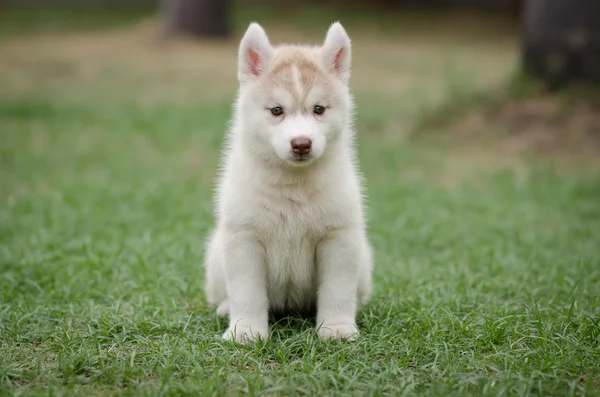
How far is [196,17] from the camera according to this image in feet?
45.5

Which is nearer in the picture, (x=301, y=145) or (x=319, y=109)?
(x=301, y=145)

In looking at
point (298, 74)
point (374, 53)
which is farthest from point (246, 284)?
point (374, 53)

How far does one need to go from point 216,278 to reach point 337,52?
1.49 meters

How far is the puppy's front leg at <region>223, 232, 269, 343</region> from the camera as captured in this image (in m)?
3.70

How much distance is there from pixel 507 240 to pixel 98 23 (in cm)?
1324

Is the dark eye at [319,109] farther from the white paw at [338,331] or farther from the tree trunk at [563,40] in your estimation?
the tree trunk at [563,40]

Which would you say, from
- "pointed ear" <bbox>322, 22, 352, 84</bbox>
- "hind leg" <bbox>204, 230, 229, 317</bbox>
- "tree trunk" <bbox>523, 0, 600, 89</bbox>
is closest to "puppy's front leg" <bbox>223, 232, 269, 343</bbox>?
"hind leg" <bbox>204, 230, 229, 317</bbox>

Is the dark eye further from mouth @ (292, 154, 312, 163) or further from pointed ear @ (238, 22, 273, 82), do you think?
pointed ear @ (238, 22, 273, 82)

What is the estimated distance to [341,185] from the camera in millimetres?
3811

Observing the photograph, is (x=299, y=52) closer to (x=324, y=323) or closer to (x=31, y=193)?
(x=324, y=323)

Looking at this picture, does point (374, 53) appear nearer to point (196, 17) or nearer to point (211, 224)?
point (196, 17)

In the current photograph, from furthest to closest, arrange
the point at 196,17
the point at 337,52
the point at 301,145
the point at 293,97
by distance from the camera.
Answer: the point at 196,17 < the point at 337,52 < the point at 293,97 < the point at 301,145

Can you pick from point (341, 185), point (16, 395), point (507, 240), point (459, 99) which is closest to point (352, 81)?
point (459, 99)

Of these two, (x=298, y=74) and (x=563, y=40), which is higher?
(x=298, y=74)
